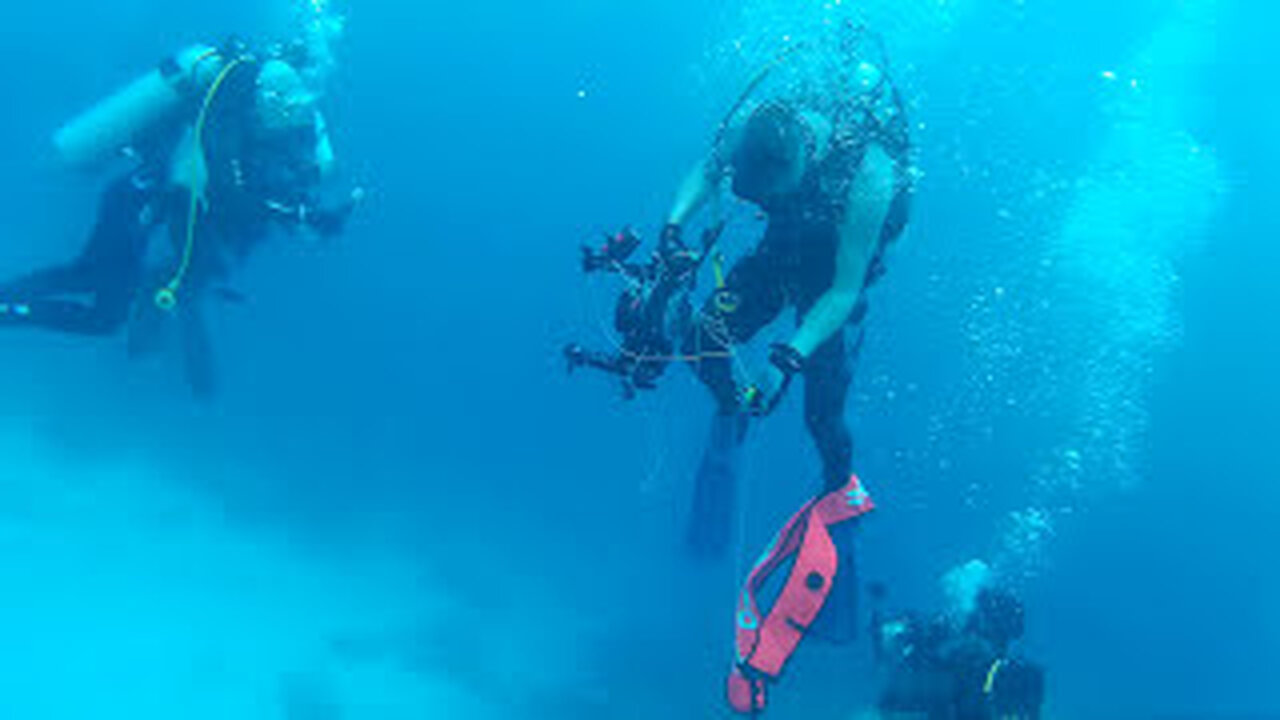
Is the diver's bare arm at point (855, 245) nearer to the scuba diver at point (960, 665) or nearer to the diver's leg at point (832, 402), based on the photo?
the diver's leg at point (832, 402)

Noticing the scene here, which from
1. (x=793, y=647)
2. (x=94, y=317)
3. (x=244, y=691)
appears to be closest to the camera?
(x=793, y=647)

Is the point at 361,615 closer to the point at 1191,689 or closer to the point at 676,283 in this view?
the point at 676,283

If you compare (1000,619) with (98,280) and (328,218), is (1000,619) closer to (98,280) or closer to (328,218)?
(328,218)

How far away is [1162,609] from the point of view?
619 inches

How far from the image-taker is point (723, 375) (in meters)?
5.42

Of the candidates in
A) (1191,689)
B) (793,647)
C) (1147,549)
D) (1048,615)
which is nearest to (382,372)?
(793,647)

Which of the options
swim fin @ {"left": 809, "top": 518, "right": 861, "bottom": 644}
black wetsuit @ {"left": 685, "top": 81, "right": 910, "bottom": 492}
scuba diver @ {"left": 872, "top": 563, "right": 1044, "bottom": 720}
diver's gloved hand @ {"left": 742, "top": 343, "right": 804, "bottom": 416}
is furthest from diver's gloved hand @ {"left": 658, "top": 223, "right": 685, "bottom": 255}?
scuba diver @ {"left": 872, "top": 563, "right": 1044, "bottom": 720}

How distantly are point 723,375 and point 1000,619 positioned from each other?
2.69 meters

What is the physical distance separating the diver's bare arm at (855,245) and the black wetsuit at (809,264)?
0.25 ft

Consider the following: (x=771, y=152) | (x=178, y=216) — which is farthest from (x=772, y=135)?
(x=178, y=216)

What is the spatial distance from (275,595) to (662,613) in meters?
4.59

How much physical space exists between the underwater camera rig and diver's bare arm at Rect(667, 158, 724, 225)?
446 mm

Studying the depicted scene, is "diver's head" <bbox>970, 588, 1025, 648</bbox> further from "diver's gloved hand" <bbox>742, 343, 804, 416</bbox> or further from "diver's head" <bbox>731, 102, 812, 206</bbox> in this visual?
"diver's head" <bbox>731, 102, 812, 206</bbox>

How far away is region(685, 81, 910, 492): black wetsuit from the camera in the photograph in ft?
15.9
